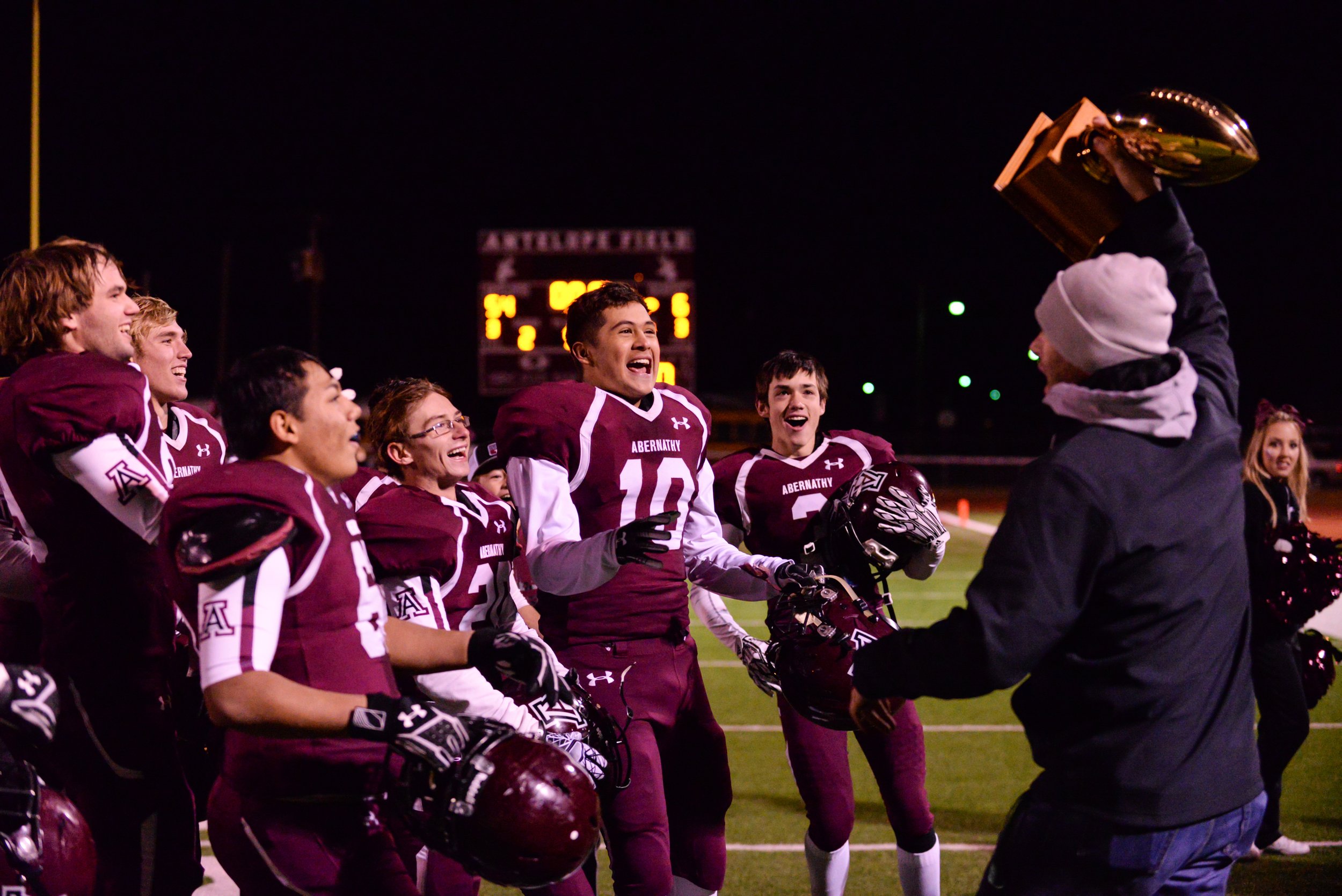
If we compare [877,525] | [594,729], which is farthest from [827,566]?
[594,729]

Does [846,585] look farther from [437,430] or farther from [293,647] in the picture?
[293,647]

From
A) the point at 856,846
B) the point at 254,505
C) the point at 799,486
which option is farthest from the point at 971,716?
the point at 254,505

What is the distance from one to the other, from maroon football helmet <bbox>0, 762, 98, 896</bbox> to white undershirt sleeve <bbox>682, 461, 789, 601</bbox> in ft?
7.08

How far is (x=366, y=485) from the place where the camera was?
4180 millimetres

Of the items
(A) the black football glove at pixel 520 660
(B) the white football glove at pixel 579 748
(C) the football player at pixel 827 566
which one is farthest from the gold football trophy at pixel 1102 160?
(B) the white football glove at pixel 579 748

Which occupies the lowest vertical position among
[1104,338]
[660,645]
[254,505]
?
[660,645]

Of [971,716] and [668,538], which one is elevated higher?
[668,538]

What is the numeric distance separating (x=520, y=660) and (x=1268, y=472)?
4340 millimetres

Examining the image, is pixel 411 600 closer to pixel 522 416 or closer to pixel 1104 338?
pixel 522 416

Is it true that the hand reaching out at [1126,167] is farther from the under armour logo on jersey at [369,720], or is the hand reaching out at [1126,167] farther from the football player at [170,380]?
the football player at [170,380]

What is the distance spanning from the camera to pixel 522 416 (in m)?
3.93

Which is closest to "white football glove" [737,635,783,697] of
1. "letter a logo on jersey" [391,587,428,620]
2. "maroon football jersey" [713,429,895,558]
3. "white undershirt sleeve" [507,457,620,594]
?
"maroon football jersey" [713,429,895,558]

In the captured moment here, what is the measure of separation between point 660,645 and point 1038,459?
1714 millimetres

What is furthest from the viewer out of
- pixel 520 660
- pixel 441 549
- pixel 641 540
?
pixel 441 549
